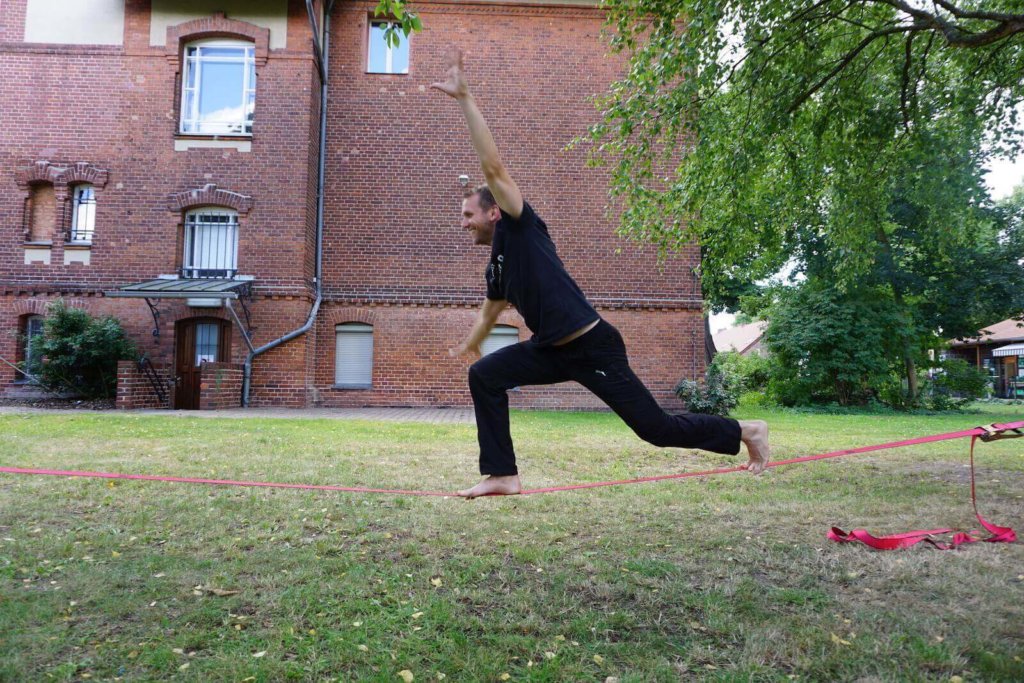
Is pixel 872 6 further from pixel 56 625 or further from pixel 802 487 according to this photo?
pixel 56 625

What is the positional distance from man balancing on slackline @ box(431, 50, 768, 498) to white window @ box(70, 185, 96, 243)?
54.0ft

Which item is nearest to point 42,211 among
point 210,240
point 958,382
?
point 210,240

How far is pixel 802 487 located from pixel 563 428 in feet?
19.0

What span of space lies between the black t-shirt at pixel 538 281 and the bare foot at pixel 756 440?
4.33 feet

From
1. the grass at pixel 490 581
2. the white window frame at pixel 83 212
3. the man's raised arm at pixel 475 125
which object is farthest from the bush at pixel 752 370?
the man's raised arm at pixel 475 125

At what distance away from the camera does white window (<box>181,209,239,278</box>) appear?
16438 mm

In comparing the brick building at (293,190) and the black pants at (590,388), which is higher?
the brick building at (293,190)

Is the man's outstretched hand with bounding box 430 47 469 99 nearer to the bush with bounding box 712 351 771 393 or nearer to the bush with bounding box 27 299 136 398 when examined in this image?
the bush with bounding box 27 299 136 398

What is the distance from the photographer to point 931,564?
407 cm

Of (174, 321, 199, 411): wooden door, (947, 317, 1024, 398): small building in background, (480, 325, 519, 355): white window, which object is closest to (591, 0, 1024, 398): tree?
(480, 325, 519, 355): white window

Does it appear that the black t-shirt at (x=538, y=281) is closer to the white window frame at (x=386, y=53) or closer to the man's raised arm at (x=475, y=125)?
the man's raised arm at (x=475, y=125)

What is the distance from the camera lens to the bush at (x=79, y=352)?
14.5 metres

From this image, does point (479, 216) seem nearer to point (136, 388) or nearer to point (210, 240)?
point (136, 388)

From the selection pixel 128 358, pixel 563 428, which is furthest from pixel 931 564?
pixel 128 358
